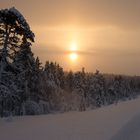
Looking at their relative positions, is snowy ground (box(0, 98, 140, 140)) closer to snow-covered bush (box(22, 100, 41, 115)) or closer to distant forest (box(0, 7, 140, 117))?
distant forest (box(0, 7, 140, 117))

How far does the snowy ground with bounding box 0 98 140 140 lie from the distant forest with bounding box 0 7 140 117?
6.52m

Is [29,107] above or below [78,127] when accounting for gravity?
below

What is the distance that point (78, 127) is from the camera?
652 inches

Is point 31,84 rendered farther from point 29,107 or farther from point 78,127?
point 78,127

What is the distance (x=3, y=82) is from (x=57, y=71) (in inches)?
2709

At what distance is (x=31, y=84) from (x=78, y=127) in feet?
130

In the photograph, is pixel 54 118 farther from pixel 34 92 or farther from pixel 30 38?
pixel 34 92

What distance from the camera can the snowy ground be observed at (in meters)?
14.7

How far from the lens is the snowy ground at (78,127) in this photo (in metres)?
14.7

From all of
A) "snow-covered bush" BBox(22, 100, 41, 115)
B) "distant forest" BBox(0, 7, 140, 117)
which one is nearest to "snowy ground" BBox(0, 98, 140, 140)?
"distant forest" BBox(0, 7, 140, 117)

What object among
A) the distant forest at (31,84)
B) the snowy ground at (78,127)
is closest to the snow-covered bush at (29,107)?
the distant forest at (31,84)

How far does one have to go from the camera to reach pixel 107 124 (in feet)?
55.0

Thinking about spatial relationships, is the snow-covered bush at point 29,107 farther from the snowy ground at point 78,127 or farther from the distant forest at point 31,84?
the snowy ground at point 78,127

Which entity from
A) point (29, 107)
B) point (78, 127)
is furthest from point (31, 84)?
point (78, 127)
